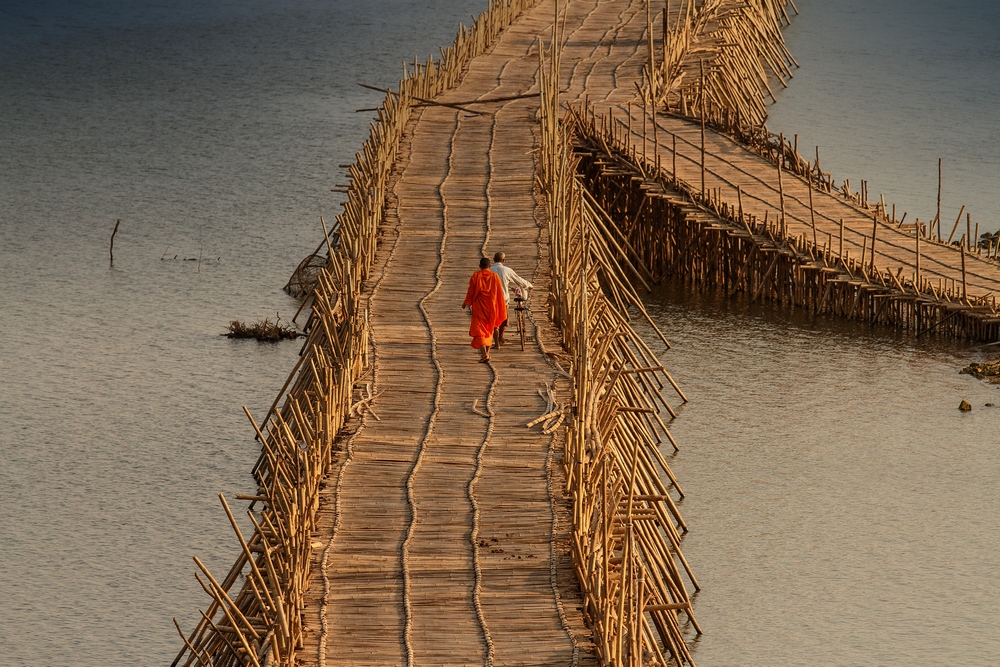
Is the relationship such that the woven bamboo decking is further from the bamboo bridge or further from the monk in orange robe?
the monk in orange robe

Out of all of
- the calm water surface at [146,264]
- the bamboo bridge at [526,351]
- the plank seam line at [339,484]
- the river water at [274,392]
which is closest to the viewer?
the plank seam line at [339,484]

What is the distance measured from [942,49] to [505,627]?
3091cm

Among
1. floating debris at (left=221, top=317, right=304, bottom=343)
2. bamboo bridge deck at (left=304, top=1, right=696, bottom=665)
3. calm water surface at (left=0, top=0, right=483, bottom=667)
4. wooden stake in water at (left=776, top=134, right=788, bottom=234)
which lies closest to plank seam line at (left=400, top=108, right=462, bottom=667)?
bamboo bridge deck at (left=304, top=1, right=696, bottom=665)

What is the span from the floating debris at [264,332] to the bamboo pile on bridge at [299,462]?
1.20 metres

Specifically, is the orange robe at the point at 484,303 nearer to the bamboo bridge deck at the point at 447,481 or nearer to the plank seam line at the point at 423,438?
the bamboo bridge deck at the point at 447,481

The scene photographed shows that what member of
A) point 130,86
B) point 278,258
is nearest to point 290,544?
point 278,258

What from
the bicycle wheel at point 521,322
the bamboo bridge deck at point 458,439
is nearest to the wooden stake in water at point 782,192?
the bamboo bridge deck at point 458,439

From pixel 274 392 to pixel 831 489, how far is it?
629 centimetres

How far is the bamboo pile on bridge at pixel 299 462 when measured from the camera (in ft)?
36.6

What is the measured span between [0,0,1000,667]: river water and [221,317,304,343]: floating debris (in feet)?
0.89

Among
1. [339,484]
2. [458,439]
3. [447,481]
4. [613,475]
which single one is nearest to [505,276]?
[458,439]

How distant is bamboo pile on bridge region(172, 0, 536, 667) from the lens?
1115cm

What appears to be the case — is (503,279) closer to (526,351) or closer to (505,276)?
(505,276)

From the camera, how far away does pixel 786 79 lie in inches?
1409
